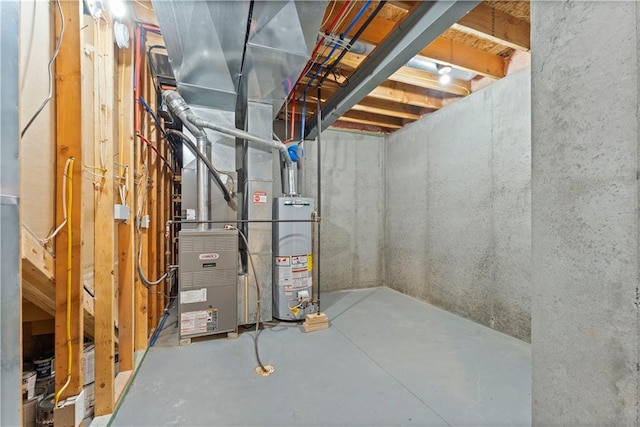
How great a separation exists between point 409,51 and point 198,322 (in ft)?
9.14

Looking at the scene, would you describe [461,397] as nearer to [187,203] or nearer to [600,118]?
[600,118]

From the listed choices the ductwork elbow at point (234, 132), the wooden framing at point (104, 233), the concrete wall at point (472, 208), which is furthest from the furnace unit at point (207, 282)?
the concrete wall at point (472, 208)

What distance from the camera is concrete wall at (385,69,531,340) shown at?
2.38m

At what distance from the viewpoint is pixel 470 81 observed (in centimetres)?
315

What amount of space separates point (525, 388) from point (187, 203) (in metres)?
3.39

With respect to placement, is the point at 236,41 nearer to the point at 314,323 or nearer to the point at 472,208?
the point at 314,323

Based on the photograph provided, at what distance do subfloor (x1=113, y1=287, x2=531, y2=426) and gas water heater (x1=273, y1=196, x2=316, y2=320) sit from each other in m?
0.22

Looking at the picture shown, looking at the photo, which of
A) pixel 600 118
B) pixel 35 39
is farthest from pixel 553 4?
pixel 35 39

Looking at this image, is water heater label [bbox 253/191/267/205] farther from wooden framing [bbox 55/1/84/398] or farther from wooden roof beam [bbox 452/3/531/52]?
wooden roof beam [bbox 452/3/531/52]

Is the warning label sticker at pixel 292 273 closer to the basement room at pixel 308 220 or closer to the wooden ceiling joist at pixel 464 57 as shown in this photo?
the basement room at pixel 308 220

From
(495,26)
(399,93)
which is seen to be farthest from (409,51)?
(399,93)

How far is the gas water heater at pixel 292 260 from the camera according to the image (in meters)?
2.70

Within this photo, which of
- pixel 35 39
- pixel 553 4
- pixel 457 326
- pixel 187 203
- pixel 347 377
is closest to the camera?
pixel 553 4

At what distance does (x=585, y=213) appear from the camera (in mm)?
627
